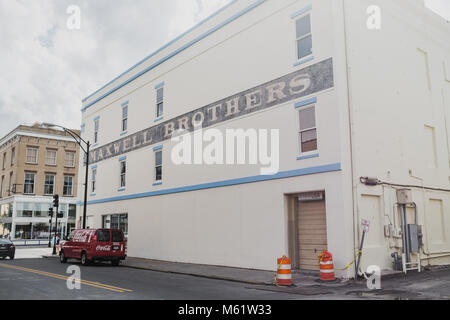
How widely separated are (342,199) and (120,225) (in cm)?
1757

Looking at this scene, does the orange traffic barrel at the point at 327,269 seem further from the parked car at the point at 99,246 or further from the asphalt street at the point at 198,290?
the parked car at the point at 99,246

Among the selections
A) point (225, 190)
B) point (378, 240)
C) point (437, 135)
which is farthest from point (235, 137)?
point (437, 135)

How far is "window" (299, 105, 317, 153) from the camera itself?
1605 centimetres

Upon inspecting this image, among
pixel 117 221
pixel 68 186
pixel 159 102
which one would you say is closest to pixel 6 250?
pixel 117 221

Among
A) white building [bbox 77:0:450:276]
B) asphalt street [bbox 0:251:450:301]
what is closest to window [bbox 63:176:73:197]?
white building [bbox 77:0:450:276]

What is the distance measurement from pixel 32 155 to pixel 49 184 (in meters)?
4.43

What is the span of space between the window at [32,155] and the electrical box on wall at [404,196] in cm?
5075

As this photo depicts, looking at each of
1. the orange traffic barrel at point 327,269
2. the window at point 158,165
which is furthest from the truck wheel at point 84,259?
the orange traffic barrel at point 327,269

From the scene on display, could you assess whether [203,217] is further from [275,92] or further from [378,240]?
[378,240]

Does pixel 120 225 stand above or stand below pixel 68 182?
below

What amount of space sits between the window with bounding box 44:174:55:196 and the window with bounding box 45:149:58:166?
1638 millimetres

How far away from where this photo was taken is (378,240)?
15461mm
